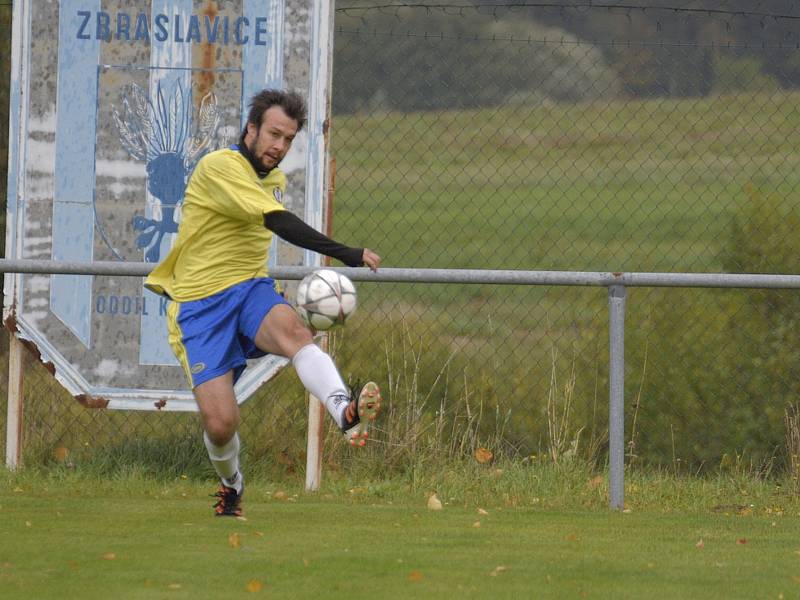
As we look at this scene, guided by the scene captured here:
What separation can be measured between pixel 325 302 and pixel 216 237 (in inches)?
23.8

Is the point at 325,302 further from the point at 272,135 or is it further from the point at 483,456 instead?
the point at 483,456

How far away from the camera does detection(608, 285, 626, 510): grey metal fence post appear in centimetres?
734

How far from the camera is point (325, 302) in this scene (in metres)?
6.54

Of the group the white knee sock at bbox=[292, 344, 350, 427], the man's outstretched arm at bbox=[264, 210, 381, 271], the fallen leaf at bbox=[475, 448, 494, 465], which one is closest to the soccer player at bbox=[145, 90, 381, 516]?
the white knee sock at bbox=[292, 344, 350, 427]

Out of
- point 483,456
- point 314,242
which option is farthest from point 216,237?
point 483,456

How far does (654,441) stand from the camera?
9.70m

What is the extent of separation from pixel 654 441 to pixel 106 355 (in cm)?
364

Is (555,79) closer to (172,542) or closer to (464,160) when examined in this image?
(464,160)

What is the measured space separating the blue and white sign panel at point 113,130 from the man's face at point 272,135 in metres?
1.89

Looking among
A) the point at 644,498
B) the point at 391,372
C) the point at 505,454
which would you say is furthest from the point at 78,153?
the point at 644,498

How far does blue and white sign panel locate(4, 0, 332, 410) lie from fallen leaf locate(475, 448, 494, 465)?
131 cm

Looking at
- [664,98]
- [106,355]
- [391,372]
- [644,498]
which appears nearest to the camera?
[644,498]

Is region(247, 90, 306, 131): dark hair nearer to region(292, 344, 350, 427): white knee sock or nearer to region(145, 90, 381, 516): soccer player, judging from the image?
region(145, 90, 381, 516): soccer player

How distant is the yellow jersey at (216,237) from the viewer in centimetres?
656
